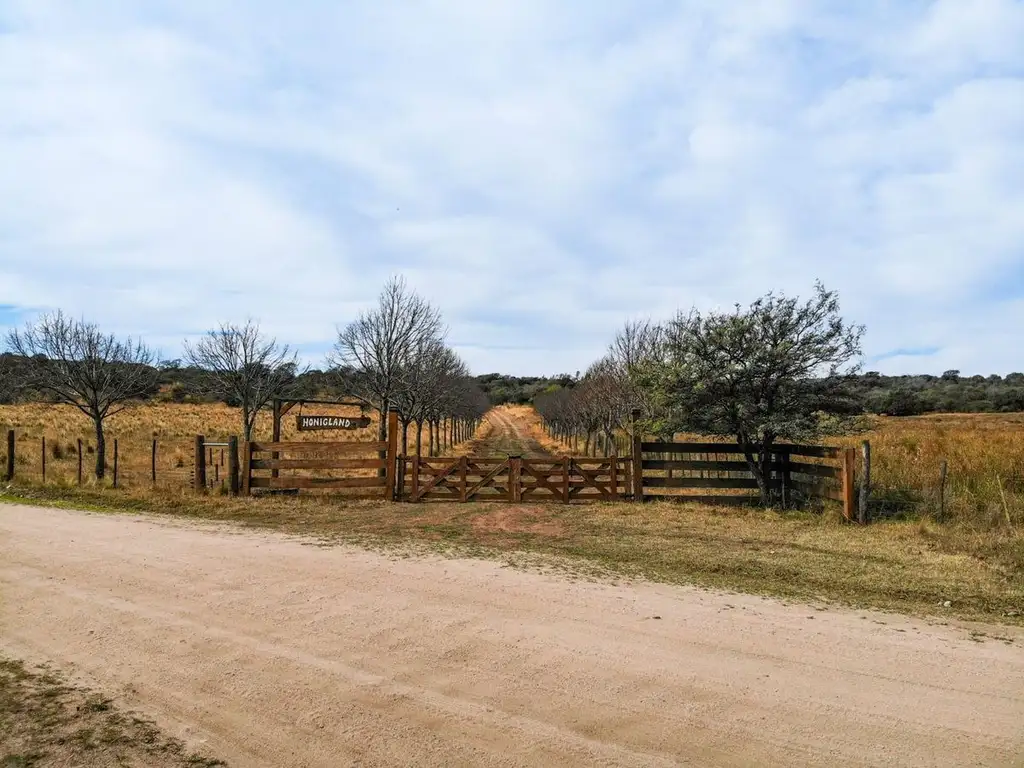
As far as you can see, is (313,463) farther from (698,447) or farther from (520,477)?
(698,447)

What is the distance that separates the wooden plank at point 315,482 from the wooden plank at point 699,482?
248 inches

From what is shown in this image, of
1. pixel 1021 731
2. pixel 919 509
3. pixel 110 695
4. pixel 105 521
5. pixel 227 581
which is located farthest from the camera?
pixel 919 509

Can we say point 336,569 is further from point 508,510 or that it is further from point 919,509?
point 919,509

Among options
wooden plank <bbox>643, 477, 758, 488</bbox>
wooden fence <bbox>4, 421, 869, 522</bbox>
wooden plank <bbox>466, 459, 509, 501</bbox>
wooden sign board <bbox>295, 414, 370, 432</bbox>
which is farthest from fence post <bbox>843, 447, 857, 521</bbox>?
wooden sign board <bbox>295, 414, 370, 432</bbox>

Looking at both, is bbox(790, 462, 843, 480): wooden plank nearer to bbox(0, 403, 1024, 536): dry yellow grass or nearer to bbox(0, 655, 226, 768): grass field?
bbox(0, 403, 1024, 536): dry yellow grass

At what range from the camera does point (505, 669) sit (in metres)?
5.16

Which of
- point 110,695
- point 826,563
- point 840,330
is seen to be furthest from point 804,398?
point 110,695

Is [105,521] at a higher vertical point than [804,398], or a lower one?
lower

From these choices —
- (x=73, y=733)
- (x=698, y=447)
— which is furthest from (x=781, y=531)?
(x=73, y=733)

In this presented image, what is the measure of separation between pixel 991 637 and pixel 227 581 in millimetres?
7553

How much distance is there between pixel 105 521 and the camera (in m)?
11.9

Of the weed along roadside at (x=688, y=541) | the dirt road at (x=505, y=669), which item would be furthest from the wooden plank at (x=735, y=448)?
the dirt road at (x=505, y=669)

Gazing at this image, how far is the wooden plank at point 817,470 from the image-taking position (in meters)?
13.7

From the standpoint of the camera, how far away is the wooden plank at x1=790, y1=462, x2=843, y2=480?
13664 millimetres
